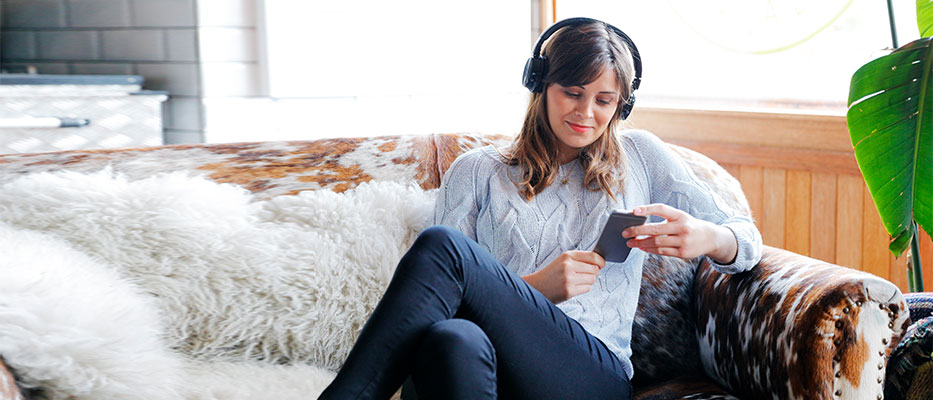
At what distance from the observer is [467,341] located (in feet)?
4.32

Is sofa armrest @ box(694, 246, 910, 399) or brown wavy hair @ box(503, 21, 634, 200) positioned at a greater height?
brown wavy hair @ box(503, 21, 634, 200)

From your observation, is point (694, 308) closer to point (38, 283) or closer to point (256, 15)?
point (38, 283)

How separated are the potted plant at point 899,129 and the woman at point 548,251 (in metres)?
0.36

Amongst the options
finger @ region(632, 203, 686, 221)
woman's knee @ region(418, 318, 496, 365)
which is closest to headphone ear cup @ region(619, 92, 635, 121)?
finger @ region(632, 203, 686, 221)

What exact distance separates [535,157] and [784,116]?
1140mm

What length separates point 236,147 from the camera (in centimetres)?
186

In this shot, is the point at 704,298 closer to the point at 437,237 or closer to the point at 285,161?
the point at 437,237

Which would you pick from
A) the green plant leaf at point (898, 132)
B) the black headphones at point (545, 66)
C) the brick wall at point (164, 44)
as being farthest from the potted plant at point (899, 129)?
the brick wall at point (164, 44)

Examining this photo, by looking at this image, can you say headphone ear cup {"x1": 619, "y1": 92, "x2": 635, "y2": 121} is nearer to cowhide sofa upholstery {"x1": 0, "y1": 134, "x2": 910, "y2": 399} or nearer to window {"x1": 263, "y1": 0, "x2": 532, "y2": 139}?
cowhide sofa upholstery {"x1": 0, "y1": 134, "x2": 910, "y2": 399}

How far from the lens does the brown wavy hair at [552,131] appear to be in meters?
1.63

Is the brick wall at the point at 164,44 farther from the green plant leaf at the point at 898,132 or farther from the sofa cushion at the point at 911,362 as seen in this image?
the sofa cushion at the point at 911,362

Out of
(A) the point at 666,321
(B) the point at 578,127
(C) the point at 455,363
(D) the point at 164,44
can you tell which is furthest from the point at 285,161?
(D) the point at 164,44

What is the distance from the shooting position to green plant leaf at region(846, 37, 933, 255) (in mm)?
1744

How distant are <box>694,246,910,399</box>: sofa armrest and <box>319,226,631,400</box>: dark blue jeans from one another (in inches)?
8.7
